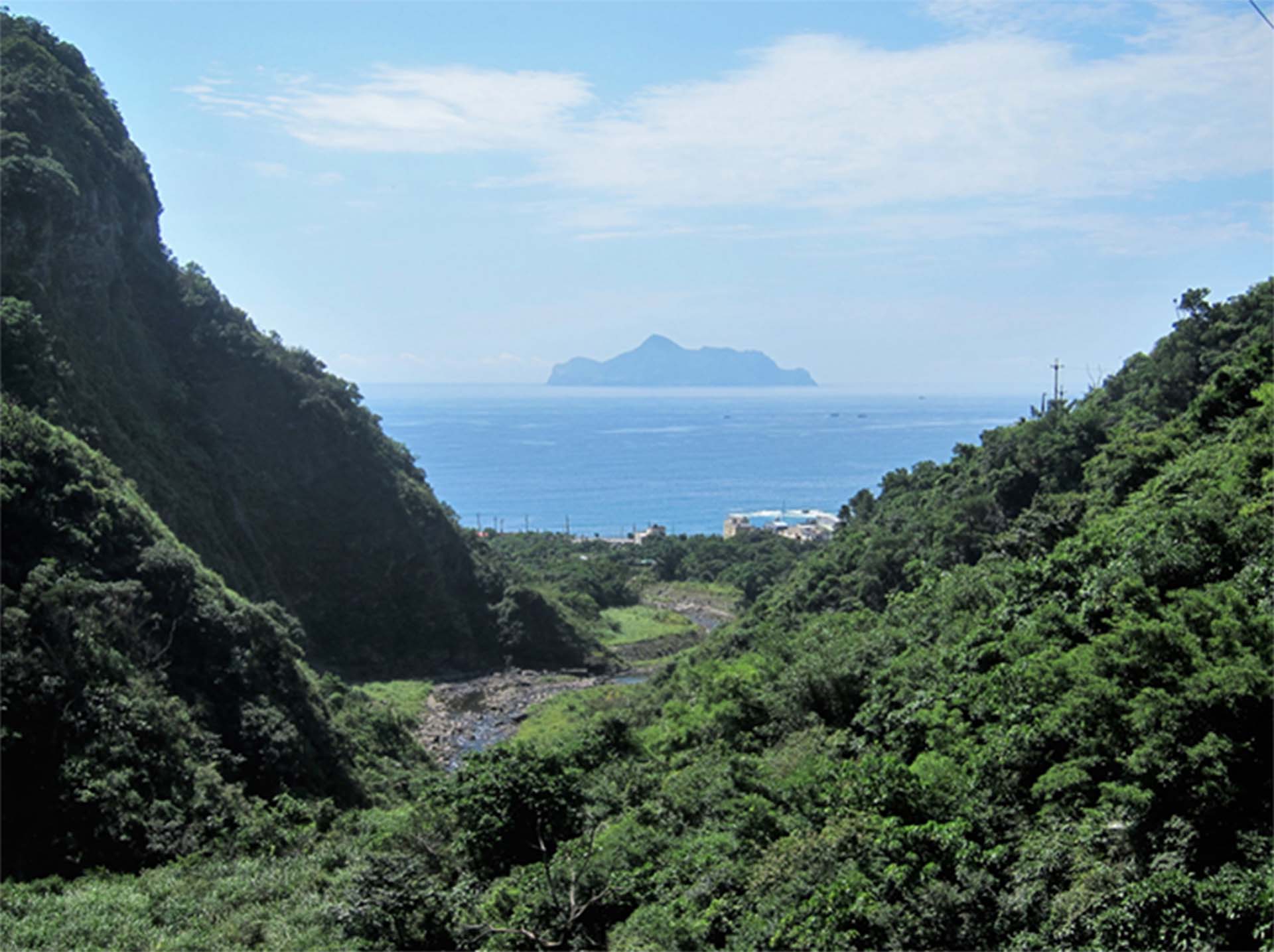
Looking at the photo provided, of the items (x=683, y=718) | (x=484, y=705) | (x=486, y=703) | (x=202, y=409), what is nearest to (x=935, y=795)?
(x=683, y=718)

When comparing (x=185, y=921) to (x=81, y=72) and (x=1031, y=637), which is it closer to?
(x=1031, y=637)

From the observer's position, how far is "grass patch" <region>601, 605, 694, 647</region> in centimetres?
5694

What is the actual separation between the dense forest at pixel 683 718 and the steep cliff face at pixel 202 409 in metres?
0.24

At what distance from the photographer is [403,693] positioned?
43.1 m

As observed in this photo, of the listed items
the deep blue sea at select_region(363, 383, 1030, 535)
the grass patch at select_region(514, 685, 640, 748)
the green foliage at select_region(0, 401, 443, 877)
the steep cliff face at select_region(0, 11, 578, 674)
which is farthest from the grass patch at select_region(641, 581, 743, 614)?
the green foliage at select_region(0, 401, 443, 877)

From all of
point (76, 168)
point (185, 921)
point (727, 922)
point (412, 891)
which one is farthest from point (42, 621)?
point (76, 168)

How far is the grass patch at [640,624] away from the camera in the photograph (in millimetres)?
56938

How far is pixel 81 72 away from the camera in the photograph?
40938 mm

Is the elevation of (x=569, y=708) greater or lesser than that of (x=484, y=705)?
greater

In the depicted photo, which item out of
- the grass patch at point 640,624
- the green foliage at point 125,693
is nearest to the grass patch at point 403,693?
the green foliage at point 125,693

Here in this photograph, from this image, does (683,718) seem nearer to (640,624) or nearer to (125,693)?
(125,693)

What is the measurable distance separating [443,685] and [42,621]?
90.9 ft

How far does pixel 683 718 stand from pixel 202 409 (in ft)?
96.9

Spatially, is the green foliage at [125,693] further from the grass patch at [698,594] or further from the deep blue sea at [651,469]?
the deep blue sea at [651,469]
